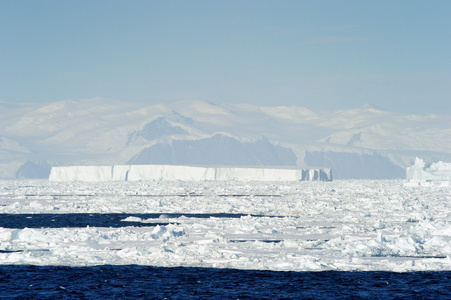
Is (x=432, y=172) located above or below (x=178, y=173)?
above

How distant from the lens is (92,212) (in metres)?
26.7

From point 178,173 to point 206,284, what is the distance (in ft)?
200

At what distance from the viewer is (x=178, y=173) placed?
239 feet

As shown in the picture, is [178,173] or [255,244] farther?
[178,173]

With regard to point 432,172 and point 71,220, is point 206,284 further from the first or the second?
point 432,172

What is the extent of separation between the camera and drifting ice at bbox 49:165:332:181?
7175 centimetres

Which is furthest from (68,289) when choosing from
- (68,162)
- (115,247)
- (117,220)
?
(68,162)

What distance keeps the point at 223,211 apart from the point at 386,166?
8159 cm

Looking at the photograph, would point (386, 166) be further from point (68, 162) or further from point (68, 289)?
point (68, 289)

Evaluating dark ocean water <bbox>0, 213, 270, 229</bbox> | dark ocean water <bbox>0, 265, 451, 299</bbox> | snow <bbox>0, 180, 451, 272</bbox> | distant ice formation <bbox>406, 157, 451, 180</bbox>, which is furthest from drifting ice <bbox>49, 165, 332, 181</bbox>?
dark ocean water <bbox>0, 265, 451, 299</bbox>

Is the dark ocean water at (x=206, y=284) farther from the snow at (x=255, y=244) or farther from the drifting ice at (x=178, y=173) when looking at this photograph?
the drifting ice at (x=178, y=173)

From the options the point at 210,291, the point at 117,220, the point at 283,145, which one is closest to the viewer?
the point at 210,291

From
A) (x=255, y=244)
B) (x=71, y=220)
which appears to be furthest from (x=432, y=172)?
(x=255, y=244)

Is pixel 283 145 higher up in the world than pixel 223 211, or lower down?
higher up
